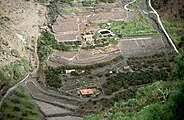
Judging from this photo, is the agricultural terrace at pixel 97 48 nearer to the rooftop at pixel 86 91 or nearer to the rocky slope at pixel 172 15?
the rooftop at pixel 86 91

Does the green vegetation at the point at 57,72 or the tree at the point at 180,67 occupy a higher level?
the tree at the point at 180,67

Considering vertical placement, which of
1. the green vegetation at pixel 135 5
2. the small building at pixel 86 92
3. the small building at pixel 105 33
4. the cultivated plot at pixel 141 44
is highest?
the green vegetation at pixel 135 5

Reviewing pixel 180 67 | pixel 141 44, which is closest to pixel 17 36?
pixel 141 44

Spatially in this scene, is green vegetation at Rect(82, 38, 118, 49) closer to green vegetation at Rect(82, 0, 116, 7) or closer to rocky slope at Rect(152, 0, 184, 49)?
rocky slope at Rect(152, 0, 184, 49)

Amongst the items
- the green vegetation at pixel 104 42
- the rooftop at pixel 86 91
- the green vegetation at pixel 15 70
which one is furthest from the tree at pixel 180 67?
the green vegetation at pixel 104 42

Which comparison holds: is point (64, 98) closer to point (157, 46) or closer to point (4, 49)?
point (4, 49)

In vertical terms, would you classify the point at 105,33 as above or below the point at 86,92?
above

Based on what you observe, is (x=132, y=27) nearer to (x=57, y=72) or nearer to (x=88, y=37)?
(x=88, y=37)

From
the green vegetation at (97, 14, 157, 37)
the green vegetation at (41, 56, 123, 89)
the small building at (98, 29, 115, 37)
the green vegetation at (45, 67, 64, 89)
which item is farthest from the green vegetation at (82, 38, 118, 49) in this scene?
the green vegetation at (45, 67, 64, 89)
